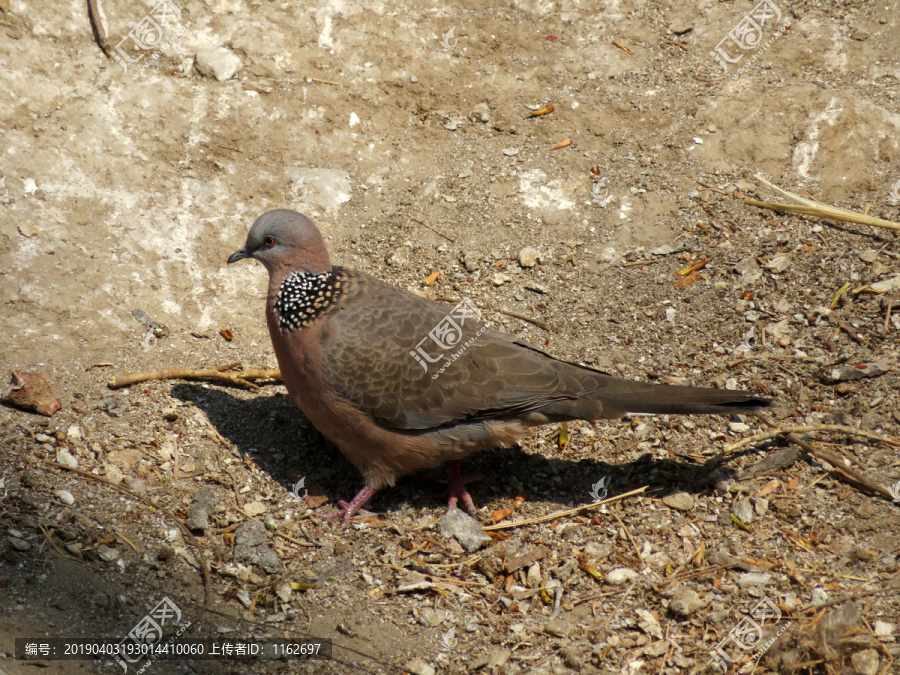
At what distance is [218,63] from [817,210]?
16.7ft

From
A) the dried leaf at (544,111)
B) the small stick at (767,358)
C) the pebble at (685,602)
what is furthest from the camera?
the dried leaf at (544,111)

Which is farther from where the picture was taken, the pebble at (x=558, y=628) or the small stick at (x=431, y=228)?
the small stick at (x=431, y=228)

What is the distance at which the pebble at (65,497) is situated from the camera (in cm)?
381

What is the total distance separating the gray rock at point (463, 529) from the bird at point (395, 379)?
12 cm

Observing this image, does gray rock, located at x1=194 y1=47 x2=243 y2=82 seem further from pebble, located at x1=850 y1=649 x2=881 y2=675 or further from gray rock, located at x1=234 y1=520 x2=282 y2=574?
pebble, located at x1=850 y1=649 x2=881 y2=675

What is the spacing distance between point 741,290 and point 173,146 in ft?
15.2

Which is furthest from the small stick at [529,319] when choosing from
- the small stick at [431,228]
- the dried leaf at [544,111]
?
the dried leaf at [544,111]

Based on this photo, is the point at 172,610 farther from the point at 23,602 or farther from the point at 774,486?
the point at 774,486

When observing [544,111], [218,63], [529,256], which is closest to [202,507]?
[529,256]

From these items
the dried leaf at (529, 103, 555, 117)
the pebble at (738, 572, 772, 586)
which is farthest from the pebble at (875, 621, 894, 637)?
the dried leaf at (529, 103, 555, 117)

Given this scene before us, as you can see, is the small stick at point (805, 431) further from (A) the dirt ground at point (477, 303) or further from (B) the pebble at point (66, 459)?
(B) the pebble at point (66, 459)

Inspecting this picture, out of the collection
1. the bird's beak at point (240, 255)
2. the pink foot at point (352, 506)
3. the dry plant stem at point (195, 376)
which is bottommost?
the pink foot at point (352, 506)

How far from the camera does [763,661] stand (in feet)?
10.8

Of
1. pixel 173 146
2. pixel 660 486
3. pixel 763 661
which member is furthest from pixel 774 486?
pixel 173 146
